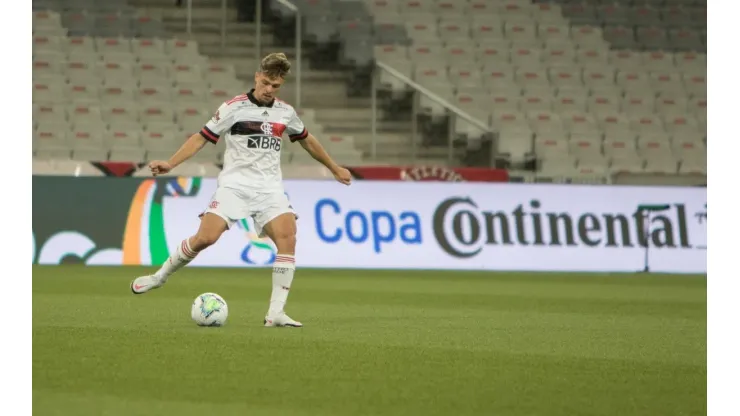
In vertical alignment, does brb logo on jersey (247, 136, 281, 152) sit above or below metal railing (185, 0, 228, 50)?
below

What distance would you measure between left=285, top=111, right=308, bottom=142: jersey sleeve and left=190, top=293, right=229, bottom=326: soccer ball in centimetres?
150

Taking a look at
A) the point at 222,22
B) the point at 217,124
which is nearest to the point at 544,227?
the point at 222,22

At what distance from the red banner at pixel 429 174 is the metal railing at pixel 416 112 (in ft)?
6.74

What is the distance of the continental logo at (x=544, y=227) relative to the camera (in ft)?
64.0

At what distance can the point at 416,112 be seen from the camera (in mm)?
24094

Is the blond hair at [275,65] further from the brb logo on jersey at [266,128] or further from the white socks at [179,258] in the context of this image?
the white socks at [179,258]

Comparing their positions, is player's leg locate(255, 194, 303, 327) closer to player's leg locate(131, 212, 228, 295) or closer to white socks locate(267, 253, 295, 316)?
white socks locate(267, 253, 295, 316)

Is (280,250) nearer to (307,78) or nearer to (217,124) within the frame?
(217,124)

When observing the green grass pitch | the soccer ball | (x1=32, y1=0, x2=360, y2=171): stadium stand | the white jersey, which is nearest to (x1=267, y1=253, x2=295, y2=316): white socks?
the green grass pitch

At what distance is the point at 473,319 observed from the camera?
1107 cm

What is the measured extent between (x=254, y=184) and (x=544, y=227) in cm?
1067

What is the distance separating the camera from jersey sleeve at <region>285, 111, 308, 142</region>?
9.96 metres

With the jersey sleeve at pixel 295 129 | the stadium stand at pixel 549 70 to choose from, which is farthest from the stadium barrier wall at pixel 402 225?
the jersey sleeve at pixel 295 129

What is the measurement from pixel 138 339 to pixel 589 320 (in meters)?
4.45
